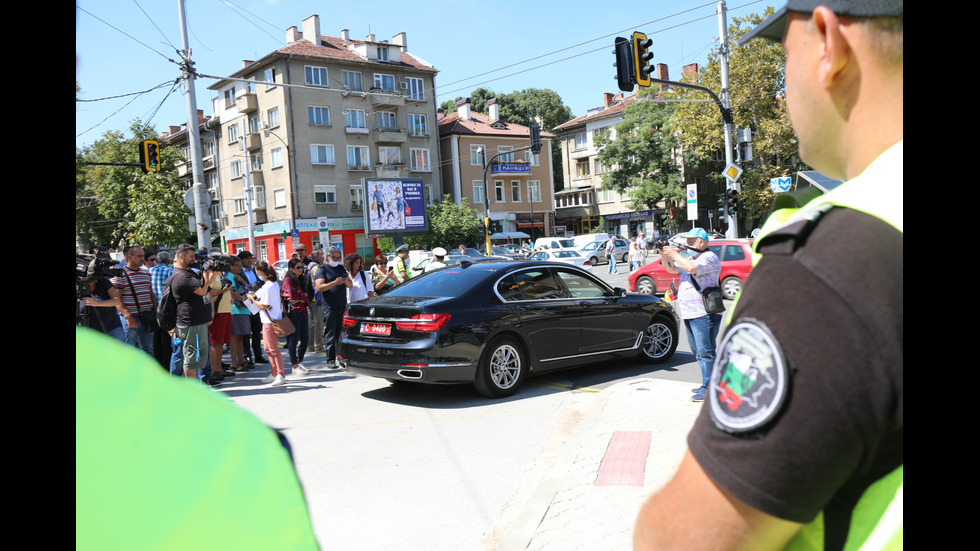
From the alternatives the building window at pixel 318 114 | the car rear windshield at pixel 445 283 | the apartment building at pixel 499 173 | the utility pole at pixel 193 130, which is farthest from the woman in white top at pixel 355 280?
the apartment building at pixel 499 173

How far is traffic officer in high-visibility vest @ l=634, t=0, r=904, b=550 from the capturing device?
833 millimetres

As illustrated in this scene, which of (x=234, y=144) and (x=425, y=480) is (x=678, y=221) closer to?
(x=234, y=144)

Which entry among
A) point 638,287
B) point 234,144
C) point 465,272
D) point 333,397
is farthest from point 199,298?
point 234,144

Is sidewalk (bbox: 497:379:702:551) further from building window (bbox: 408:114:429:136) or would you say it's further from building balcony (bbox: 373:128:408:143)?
building window (bbox: 408:114:429:136)

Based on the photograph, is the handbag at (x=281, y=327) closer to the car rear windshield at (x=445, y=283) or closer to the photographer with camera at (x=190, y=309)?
the photographer with camera at (x=190, y=309)

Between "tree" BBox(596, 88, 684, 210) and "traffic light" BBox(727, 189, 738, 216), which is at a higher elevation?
"tree" BBox(596, 88, 684, 210)

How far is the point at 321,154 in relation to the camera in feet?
155

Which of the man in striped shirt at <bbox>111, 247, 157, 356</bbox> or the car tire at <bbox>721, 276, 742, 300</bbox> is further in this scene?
the car tire at <bbox>721, 276, 742, 300</bbox>

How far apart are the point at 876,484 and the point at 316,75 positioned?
4973cm

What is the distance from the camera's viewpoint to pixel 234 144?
52.1 meters

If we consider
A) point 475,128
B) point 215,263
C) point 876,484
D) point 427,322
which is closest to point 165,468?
point 876,484

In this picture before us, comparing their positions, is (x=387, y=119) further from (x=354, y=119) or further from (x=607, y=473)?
(x=607, y=473)

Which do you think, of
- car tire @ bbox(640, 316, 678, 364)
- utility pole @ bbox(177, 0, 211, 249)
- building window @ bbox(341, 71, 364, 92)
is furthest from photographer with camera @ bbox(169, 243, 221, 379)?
building window @ bbox(341, 71, 364, 92)

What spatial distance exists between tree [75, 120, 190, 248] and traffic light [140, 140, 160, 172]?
70.9 ft
